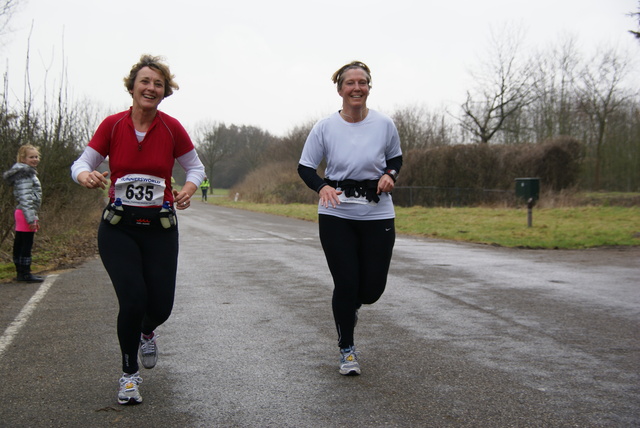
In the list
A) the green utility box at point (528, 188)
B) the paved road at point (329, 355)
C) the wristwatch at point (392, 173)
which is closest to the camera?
the paved road at point (329, 355)

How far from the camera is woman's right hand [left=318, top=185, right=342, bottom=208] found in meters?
4.50

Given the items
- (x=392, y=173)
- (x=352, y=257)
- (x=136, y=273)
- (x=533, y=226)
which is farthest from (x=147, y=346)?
(x=533, y=226)

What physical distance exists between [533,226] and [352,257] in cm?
1564

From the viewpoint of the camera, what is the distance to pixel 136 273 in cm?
394

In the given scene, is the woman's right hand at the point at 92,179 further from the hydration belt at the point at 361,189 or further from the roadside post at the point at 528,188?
the roadside post at the point at 528,188

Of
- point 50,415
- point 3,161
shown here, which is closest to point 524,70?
point 3,161

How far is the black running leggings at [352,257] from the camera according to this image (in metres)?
4.56

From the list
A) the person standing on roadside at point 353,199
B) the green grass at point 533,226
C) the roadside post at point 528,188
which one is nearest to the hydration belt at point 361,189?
the person standing on roadside at point 353,199

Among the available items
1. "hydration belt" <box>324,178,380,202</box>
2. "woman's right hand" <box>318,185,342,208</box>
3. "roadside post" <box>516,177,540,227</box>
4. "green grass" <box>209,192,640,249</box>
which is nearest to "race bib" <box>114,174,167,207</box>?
"woman's right hand" <box>318,185,342,208</box>

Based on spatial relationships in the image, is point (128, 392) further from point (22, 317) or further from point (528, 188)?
point (528, 188)

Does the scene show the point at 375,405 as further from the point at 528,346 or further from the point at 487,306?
the point at 487,306

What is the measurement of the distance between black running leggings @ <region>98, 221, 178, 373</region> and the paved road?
17.2 inches

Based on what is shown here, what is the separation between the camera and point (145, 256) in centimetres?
404

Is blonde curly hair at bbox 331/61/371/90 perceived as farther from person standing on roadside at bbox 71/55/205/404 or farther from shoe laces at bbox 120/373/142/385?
shoe laces at bbox 120/373/142/385
